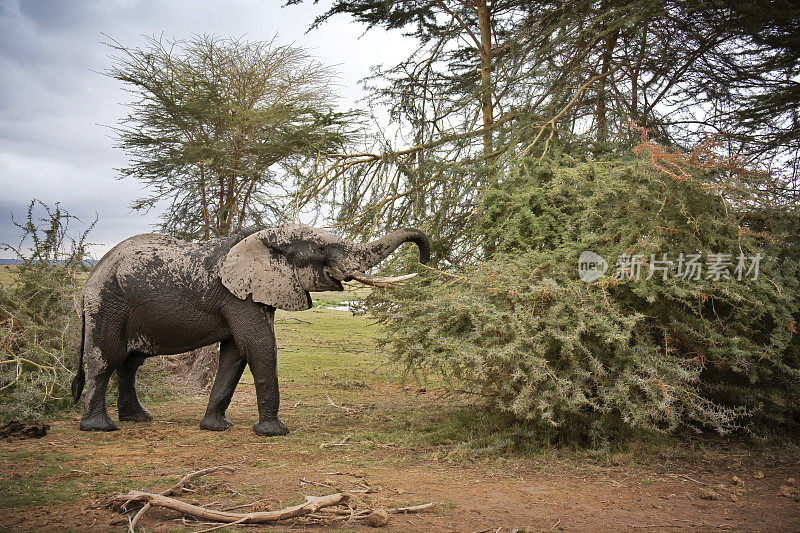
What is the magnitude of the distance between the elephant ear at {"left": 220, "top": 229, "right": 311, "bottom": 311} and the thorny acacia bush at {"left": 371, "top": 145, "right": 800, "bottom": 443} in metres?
1.39

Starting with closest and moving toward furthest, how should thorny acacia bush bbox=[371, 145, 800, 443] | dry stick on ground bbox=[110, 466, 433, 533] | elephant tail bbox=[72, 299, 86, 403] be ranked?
dry stick on ground bbox=[110, 466, 433, 533] → thorny acacia bush bbox=[371, 145, 800, 443] → elephant tail bbox=[72, 299, 86, 403]

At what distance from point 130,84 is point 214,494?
872 cm

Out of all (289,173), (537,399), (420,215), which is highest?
(289,173)

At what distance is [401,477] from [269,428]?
209 centimetres

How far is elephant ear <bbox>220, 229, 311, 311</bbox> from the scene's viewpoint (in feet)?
21.6

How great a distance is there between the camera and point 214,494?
173 inches

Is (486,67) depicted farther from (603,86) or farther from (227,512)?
(227,512)

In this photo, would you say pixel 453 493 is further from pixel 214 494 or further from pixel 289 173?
pixel 289 173

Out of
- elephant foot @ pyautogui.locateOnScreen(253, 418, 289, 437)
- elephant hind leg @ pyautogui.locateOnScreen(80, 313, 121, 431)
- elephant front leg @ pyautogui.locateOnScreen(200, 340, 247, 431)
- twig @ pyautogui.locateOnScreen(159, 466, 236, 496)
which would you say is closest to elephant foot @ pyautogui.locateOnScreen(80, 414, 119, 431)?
elephant hind leg @ pyautogui.locateOnScreen(80, 313, 121, 431)

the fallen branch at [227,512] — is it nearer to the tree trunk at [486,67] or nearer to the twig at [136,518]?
the twig at [136,518]

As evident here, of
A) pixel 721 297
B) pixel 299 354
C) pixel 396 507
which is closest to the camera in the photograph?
pixel 396 507

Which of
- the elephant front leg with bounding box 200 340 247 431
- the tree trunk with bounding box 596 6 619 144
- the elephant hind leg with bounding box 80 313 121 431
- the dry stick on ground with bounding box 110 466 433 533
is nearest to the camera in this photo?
the dry stick on ground with bounding box 110 466 433 533

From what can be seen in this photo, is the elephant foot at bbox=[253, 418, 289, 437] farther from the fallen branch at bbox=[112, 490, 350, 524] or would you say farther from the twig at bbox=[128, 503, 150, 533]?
the twig at bbox=[128, 503, 150, 533]

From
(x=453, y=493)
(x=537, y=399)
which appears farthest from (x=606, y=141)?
(x=453, y=493)
